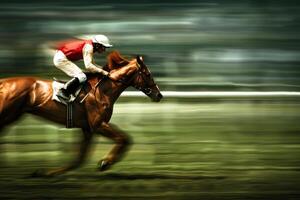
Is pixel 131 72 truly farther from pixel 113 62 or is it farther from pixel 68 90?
pixel 68 90

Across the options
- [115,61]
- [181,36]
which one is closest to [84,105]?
[115,61]

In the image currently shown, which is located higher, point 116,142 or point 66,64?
point 66,64

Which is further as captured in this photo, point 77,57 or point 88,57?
point 77,57

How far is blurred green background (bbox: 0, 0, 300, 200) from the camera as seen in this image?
692 cm

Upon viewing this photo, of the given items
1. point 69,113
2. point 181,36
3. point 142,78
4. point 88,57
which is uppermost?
point 88,57

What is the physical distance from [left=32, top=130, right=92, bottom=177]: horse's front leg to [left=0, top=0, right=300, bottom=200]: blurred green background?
10 centimetres

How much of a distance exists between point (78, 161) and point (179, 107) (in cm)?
450

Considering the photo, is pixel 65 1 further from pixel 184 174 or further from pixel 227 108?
pixel 184 174

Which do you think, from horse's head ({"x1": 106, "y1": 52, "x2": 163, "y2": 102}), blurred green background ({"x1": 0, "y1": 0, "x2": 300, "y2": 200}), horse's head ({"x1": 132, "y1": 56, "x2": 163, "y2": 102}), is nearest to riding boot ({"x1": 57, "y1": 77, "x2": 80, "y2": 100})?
horse's head ({"x1": 106, "y1": 52, "x2": 163, "y2": 102})

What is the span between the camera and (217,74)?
45.2 feet

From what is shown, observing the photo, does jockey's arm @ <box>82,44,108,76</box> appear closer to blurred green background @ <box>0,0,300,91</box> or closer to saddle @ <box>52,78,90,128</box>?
saddle @ <box>52,78,90,128</box>

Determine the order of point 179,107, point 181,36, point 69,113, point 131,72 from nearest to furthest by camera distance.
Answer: point 69,113 < point 131,72 < point 179,107 < point 181,36

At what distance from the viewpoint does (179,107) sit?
38.1ft

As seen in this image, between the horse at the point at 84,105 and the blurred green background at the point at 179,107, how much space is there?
192 mm
